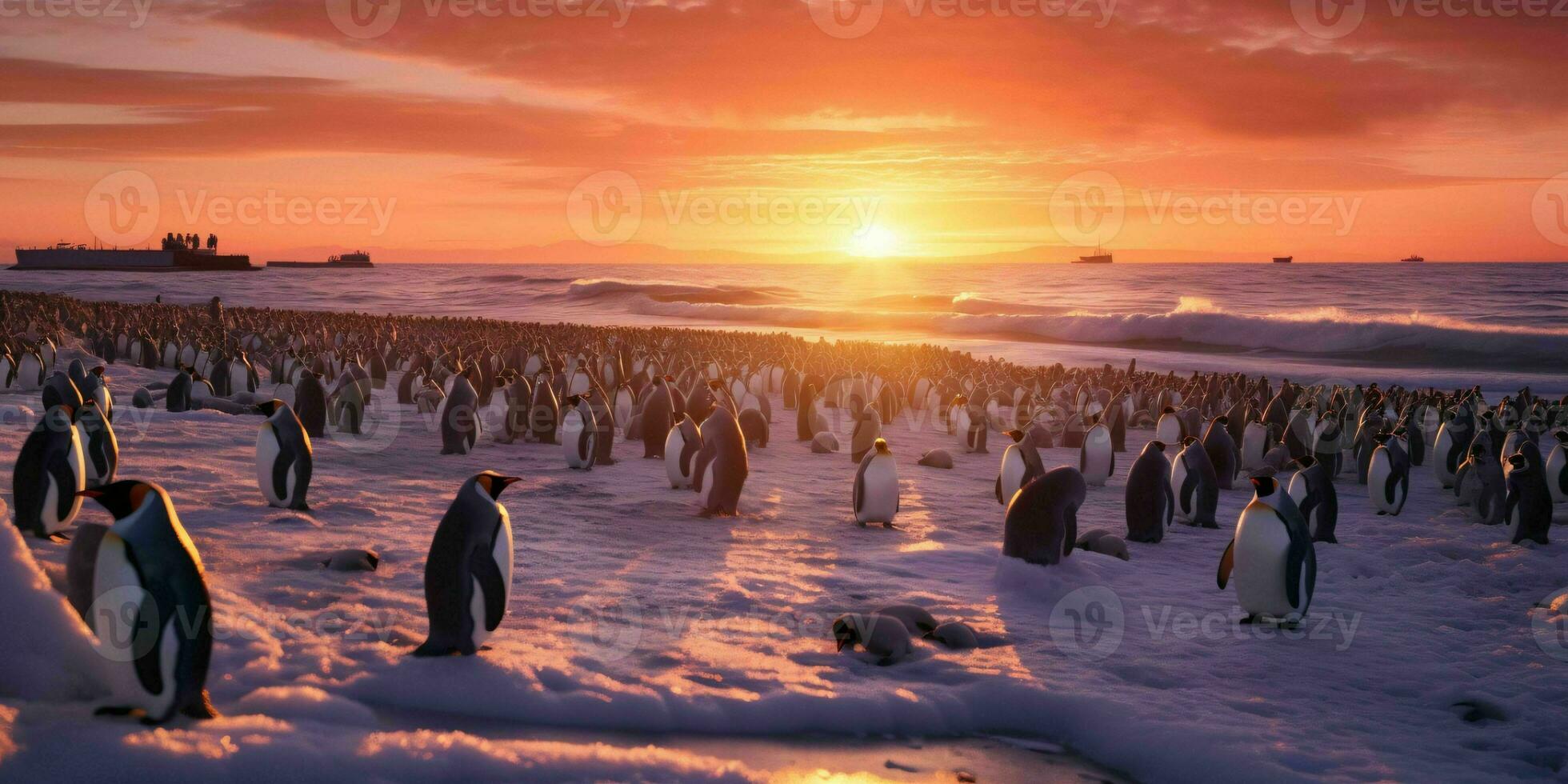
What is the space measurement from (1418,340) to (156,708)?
4835cm

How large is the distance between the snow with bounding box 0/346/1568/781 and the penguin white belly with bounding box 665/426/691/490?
880 mm

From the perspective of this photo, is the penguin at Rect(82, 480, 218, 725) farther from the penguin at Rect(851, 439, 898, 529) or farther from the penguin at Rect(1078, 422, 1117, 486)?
the penguin at Rect(1078, 422, 1117, 486)

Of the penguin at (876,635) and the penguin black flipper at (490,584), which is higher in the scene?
the penguin black flipper at (490,584)

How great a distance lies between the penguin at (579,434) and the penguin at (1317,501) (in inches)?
288

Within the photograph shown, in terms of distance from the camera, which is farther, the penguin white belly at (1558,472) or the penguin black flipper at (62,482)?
the penguin white belly at (1558,472)

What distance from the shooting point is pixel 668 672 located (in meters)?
5.12

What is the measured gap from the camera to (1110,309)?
62.9m

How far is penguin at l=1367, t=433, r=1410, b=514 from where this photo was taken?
10.9 m

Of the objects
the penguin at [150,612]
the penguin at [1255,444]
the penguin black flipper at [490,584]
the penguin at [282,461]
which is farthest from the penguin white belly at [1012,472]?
the penguin at [150,612]

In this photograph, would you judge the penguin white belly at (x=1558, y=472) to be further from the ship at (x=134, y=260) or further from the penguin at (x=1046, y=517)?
the ship at (x=134, y=260)

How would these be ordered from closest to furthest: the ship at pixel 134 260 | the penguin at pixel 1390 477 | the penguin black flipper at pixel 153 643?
1. the penguin black flipper at pixel 153 643
2. the penguin at pixel 1390 477
3. the ship at pixel 134 260

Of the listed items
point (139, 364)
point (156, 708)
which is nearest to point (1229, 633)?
point (156, 708)

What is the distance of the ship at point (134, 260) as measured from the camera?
10606 cm

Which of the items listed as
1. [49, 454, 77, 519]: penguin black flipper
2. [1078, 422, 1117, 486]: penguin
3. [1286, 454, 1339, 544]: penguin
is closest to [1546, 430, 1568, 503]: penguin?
[1286, 454, 1339, 544]: penguin
